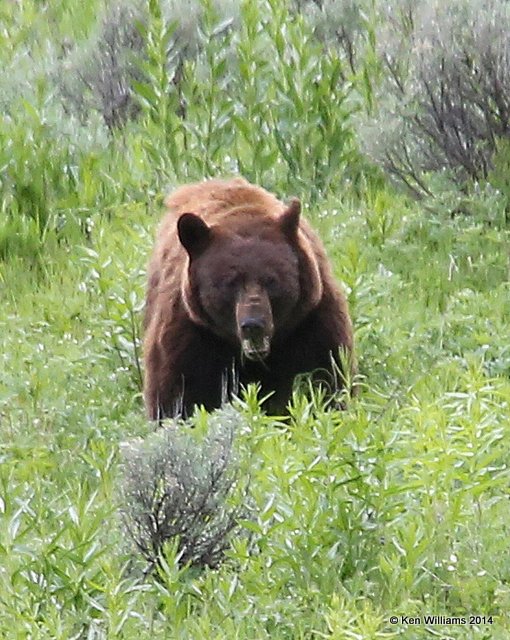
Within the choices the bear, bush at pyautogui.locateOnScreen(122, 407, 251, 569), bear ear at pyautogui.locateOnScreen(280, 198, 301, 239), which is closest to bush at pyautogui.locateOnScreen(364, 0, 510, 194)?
the bear

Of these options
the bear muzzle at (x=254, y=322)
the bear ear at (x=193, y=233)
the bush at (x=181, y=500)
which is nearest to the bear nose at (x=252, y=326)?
the bear muzzle at (x=254, y=322)

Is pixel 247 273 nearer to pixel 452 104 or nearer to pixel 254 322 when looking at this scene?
pixel 254 322

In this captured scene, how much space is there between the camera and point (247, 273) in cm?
666

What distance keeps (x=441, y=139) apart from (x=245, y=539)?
5.16 meters

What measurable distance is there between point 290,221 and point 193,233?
418mm

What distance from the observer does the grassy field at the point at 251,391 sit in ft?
15.1

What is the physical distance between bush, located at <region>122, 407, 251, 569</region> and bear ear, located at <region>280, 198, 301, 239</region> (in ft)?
6.11

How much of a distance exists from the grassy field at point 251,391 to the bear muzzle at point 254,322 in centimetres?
48

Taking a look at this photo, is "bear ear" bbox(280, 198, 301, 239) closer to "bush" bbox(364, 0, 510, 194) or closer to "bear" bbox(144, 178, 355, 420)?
"bear" bbox(144, 178, 355, 420)

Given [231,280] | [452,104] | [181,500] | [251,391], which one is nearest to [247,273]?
[231,280]

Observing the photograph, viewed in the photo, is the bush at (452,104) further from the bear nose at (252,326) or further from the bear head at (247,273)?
the bear nose at (252,326)

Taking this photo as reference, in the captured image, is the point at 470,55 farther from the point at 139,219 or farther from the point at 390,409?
the point at 390,409

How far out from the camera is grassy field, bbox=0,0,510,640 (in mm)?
4598

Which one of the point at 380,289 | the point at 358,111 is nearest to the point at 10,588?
the point at 380,289
